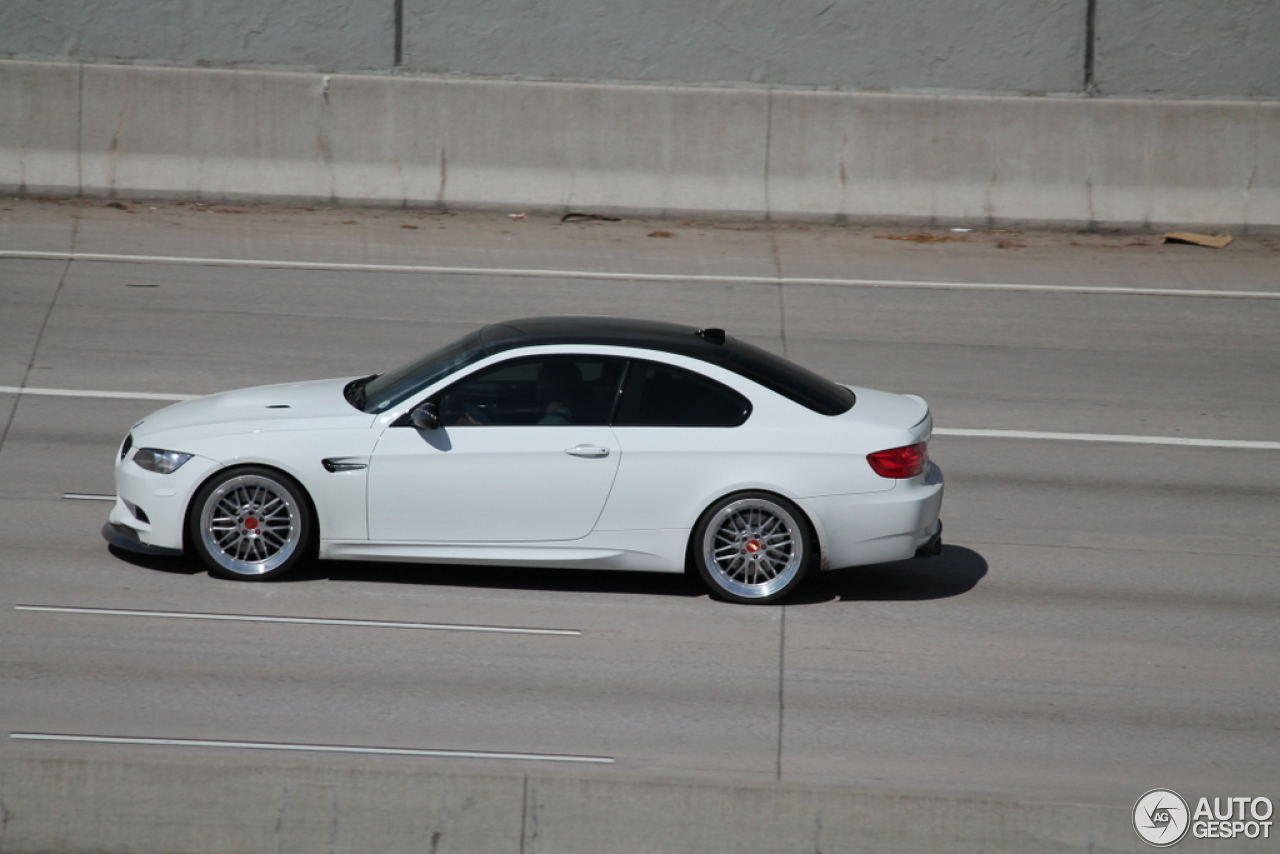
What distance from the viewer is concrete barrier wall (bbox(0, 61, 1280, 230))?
1778cm

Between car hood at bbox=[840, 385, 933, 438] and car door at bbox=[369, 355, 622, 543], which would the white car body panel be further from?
car hood at bbox=[840, 385, 933, 438]

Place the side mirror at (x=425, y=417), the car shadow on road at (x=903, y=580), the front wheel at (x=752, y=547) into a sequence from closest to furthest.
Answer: the side mirror at (x=425, y=417), the front wheel at (x=752, y=547), the car shadow on road at (x=903, y=580)

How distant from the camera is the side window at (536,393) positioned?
8.17m

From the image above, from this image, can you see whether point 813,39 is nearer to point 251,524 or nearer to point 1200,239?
point 1200,239

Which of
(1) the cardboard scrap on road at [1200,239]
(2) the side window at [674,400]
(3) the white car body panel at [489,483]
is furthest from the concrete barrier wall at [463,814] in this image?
(1) the cardboard scrap on road at [1200,239]

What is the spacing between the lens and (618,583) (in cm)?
864

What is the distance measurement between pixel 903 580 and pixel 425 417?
3.30 meters

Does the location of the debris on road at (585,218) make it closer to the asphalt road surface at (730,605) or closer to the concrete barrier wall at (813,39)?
the asphalt road surface at (730,605)

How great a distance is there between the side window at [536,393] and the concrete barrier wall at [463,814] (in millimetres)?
3301

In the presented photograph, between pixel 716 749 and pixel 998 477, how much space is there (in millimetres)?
5170

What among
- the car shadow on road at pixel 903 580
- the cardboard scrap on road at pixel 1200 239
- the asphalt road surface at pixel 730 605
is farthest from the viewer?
the cardboard scrap on road at pixel 1200 239

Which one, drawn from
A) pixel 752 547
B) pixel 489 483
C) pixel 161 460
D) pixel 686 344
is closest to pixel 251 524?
pixel 161 460

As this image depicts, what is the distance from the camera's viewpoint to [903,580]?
9023mm

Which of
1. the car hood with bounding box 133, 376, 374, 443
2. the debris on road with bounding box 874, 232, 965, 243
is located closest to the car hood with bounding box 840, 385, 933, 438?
the car hood with bounding box 133, 376, 374, 443
